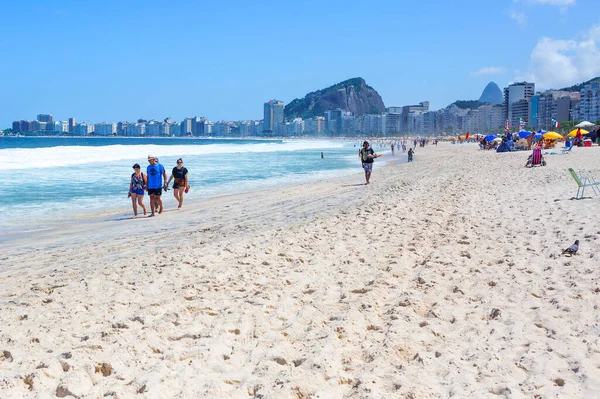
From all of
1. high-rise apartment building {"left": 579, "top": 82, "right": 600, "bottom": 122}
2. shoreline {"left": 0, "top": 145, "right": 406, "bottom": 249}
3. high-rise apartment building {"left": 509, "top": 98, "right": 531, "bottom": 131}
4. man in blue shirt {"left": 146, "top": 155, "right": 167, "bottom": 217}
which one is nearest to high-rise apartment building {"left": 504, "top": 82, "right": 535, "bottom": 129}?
high-rise apartment building {"left": 509, "top": 98, "right": 531, "bottom": 131}

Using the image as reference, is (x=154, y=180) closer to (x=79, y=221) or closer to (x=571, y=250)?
(x=79, y=221)

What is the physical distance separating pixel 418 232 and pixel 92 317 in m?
4.77

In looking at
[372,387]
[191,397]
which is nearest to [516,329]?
[372,387]

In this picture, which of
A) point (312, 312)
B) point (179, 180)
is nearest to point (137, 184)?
point (179, 180)

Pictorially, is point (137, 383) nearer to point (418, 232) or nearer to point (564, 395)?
point (564, 395)

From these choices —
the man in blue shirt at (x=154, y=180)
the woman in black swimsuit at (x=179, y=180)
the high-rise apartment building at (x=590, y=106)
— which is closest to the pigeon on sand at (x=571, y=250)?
the man in blue shirt at (x=154, y=180)

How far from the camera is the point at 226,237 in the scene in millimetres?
7465

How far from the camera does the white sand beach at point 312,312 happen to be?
305 centimetres

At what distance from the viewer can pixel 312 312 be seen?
4215mm

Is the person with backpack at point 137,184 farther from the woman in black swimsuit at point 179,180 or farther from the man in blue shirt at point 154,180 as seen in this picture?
the woman in black swimsuit at point 179,180

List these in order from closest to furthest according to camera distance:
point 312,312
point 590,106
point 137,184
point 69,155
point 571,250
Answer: point 312,312
point 571,250
point 137,184
point 69,155
point 590,106

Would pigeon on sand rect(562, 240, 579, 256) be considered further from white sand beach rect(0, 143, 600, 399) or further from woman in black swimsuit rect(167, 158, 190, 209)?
woman in black swimsuit rect(167, 158, 190, 209)

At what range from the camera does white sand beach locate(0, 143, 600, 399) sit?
3.05m

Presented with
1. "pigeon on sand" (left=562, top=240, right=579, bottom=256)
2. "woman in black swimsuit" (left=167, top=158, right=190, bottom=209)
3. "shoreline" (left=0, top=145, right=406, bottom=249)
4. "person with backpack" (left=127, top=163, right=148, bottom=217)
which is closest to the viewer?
"pigeon on sand" (left=562, top=240, right=579, bottom=256)
